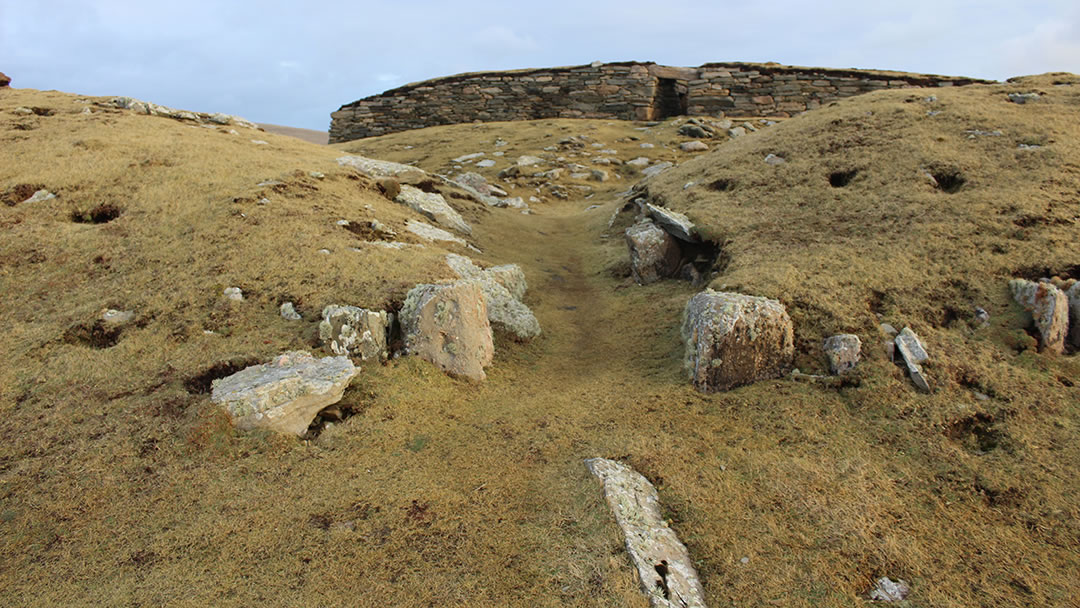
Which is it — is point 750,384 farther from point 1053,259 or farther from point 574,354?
point 1053,259

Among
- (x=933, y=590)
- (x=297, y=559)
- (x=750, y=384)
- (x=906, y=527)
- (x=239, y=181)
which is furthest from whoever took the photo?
(x=239, y=181)

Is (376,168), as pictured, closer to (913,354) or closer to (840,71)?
(913,354)

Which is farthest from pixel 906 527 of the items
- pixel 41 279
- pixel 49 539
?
pixel 41 279

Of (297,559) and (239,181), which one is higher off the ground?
(239,181)

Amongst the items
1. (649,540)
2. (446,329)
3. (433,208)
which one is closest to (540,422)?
(446,329)

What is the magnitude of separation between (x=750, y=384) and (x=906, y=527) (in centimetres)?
199

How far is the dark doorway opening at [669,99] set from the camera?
24.8 meters

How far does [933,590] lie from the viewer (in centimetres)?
353

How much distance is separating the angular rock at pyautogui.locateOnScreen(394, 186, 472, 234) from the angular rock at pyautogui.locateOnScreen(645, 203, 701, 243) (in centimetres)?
395

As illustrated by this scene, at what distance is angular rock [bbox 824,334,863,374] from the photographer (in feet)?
18.7

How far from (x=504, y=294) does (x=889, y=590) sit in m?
5.52

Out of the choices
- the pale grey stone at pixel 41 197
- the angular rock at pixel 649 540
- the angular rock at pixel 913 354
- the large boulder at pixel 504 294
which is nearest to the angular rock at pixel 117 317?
the pale grey stone at pixel 41 197

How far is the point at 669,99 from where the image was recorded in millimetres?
25156

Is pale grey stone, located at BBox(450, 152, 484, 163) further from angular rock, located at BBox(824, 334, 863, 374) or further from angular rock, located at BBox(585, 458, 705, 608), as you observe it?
angular rock, located at BBox(585, 458, 705, 608)
